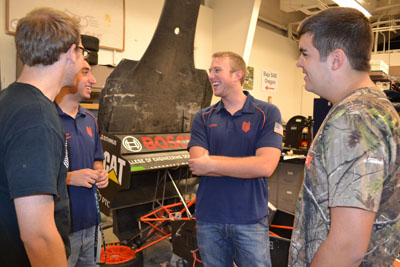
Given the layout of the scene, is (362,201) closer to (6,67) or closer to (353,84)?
(353,84)

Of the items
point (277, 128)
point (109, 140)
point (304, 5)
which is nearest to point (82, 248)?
point (109, 140)

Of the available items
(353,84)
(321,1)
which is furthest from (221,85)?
(321,1)

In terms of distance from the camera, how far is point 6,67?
11.0ft

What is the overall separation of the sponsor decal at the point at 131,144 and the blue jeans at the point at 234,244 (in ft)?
3.15

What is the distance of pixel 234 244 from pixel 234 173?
41 cm

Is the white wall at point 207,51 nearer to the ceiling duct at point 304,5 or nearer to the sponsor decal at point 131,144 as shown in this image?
the ceiling duct at point 304,5

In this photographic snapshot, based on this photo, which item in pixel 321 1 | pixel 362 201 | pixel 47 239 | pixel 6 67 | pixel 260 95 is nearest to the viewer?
pixel 362 201

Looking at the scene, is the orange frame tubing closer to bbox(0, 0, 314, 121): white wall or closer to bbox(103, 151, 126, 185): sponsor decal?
bbox(103, 151, 126, 185): sponsor decal

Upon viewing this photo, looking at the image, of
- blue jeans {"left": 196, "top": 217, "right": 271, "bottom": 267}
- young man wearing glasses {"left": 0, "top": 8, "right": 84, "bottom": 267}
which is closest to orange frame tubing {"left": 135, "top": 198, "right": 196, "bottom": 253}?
blue jeans {"left": 196, "top": 217, "right": 271, "bottom": 267}

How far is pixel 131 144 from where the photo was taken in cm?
256

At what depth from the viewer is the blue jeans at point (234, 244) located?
5.57 ft

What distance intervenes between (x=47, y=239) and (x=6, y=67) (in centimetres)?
308

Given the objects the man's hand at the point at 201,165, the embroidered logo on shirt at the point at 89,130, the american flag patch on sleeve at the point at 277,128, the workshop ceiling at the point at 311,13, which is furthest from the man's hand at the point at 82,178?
the workshop ceiling at the point at 311,13

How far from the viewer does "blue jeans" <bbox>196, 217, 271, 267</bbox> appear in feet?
5.57
